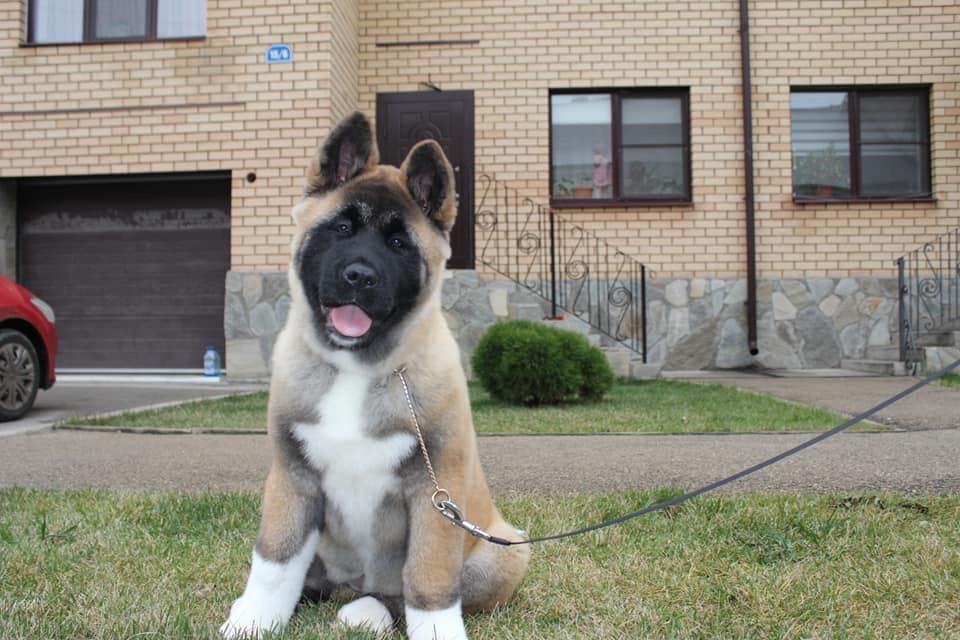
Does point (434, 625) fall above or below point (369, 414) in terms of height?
below

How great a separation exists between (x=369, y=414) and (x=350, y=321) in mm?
244

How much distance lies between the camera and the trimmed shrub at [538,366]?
7.54 metres

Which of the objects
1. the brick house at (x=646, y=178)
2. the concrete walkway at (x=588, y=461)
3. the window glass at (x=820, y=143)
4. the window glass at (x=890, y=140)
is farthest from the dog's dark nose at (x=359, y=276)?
the window glass at (x=890, y=140)

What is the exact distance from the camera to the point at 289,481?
206 centimetres

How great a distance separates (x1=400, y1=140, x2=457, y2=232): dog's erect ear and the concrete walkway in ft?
6.93

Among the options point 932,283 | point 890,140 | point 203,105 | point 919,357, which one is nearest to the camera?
point 919,357

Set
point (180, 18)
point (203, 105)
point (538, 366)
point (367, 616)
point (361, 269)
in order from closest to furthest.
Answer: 1. point (361, 269)
2. point (367, 616)
3. point (538, 366)
4. point (203, 105)
5. point (180, 18)

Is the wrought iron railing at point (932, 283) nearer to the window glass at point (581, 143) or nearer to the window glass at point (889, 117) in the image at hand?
the window glass at point (889, 117)

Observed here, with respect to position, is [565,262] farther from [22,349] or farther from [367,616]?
[367,616]

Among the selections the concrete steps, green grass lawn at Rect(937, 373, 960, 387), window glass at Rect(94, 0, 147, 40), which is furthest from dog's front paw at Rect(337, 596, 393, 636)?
window glass at Rect(94, 0, 147, 40)

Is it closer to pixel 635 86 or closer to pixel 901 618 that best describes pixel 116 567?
pixel 901 618

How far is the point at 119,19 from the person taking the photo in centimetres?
1124

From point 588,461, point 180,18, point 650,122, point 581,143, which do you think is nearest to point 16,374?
point 588,461

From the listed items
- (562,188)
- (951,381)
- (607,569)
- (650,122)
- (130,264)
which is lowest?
(607,569)
